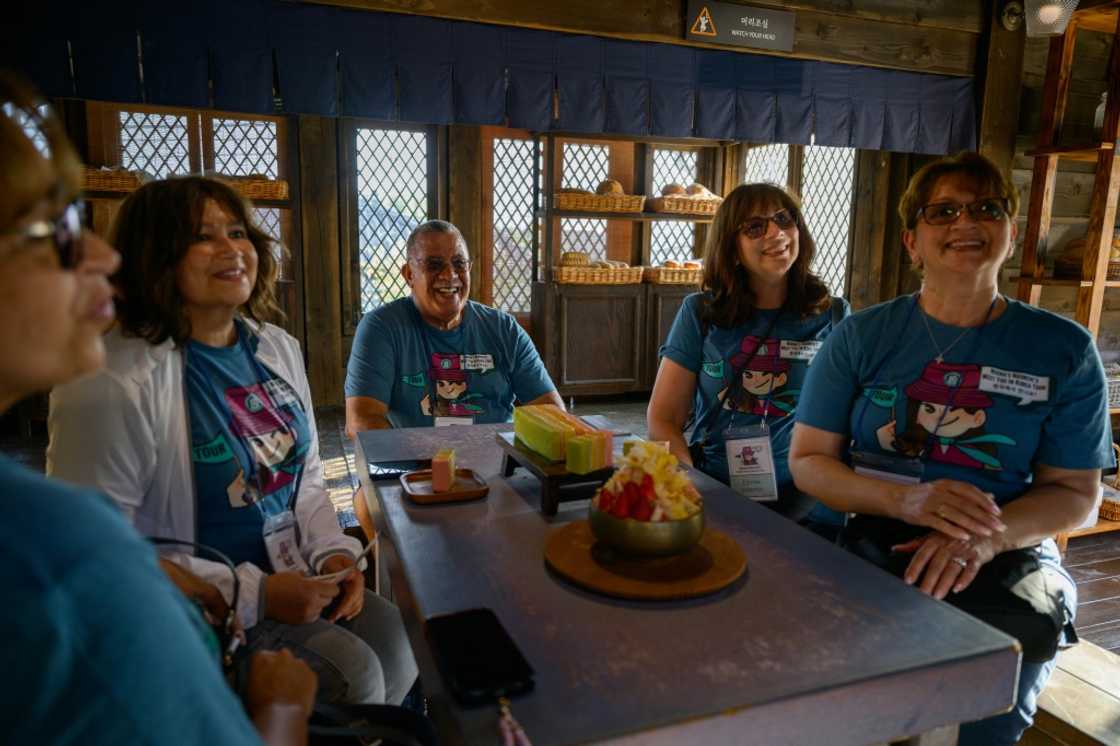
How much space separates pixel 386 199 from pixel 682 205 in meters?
2.41

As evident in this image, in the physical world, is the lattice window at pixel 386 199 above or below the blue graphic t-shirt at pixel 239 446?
above

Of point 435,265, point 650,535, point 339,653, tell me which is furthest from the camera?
point 435,265

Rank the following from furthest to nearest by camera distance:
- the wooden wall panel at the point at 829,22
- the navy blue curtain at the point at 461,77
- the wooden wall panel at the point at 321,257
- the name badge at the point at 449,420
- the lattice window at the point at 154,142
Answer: the wooden wall panel at the point at 321,257
the lattice window at the point at 154,142
the wooden wall panel at the point at 829,22
the navy blue curtain at the point at 461,77
the name badge at the point at 449,420

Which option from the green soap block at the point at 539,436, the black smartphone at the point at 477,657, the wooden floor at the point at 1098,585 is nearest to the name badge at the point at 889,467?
the green soap block at the point at 539,436

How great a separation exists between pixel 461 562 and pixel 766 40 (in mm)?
4085

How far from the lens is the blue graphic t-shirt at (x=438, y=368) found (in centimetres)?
238

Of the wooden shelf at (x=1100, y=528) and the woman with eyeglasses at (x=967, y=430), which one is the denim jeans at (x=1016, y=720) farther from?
the wooden shelf at (x=1100, y=528)

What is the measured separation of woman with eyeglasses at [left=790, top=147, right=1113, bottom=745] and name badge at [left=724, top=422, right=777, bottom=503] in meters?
0.20

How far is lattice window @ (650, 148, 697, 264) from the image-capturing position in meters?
6.50

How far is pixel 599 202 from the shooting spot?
5.74 meters

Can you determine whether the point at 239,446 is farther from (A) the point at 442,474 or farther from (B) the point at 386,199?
(B) the point at 386,199

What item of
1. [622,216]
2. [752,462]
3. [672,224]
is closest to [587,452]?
[752,462]

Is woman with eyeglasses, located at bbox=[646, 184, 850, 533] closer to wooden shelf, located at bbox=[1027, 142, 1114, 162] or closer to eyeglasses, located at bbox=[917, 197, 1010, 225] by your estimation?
eyeglasses, located at bbox=[917, 197, 1010, 225]

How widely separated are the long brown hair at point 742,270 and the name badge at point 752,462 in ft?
1.22
